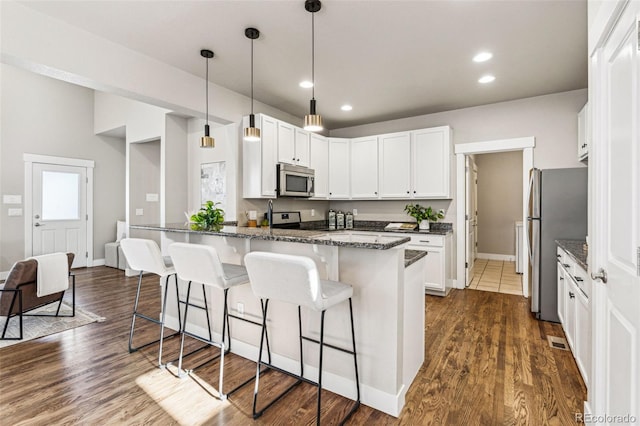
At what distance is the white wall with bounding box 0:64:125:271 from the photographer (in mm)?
5141

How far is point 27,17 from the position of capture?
2246mm

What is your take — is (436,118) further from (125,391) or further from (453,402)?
(125,391)

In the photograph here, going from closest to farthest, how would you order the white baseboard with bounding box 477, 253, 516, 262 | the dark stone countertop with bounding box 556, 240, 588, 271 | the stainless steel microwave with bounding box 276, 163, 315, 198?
the dark stone countertop with bounding box 556, 240, 588, 271
the stainless steel microwave with bounding box 276, 163, 315, 198
the white baseboard with bounding box 477, 253, 516, 262

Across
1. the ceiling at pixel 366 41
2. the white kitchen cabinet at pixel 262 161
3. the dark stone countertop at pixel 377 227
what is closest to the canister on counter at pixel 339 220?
the dark stone countertop at pixel 377 227

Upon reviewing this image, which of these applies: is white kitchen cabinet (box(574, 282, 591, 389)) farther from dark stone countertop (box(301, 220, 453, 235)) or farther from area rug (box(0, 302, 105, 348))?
area rug (box(0, 302, 105, 348))

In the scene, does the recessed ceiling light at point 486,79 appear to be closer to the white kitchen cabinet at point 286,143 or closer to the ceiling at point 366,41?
the ceiling at point 366,41

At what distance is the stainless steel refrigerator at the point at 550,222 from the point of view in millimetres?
3084

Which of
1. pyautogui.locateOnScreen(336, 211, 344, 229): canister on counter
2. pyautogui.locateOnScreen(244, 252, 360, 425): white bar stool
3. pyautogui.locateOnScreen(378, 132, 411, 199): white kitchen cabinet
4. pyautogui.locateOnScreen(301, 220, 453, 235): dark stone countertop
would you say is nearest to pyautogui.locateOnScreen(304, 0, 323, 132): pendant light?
pyautogui.locateOnScreen(244, 252, 360, 425): white bar stool

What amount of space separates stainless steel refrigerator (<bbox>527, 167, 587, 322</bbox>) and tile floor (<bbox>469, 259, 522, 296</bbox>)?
1.08 meters

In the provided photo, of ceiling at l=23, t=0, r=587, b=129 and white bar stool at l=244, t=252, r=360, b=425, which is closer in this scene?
white bar stool at l=244, t=252, r=360, b=425

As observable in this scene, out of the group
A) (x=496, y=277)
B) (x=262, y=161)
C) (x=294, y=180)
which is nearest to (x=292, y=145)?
(x=294, y=180)

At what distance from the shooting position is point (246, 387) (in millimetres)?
2098

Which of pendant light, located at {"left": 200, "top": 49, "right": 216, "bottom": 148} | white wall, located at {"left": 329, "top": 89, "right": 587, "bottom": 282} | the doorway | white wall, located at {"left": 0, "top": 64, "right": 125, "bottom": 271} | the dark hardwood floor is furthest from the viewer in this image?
the doorway

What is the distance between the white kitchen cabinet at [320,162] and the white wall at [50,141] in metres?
4.59
